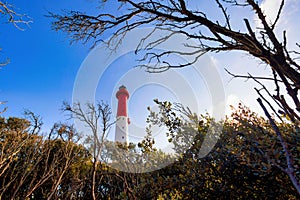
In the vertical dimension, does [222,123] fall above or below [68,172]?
below

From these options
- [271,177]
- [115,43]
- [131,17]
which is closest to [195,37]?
[131,17]

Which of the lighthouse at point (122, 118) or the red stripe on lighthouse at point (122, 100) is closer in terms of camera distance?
the lighthouse at point (122, 118)

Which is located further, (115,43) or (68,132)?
(68,132)

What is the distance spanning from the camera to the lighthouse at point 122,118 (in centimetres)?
2331

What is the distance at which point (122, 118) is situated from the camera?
78.5 feet

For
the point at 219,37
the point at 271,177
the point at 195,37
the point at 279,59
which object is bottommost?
the point at 271,177

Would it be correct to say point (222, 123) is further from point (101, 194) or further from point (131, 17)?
point (101, 194)

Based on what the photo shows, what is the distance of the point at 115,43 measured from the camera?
2.18m

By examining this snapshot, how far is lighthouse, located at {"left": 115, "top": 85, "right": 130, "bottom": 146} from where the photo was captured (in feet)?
76.5

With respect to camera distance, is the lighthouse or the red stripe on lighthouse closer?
the lighthouse

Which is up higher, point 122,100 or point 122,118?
point 122,100

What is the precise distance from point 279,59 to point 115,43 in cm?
149

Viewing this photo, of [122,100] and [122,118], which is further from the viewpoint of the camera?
[122,100]

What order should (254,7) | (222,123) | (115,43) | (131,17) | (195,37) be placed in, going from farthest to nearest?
(222,123)
(115,43)
(131,17)
(195,37)
(254,7)
